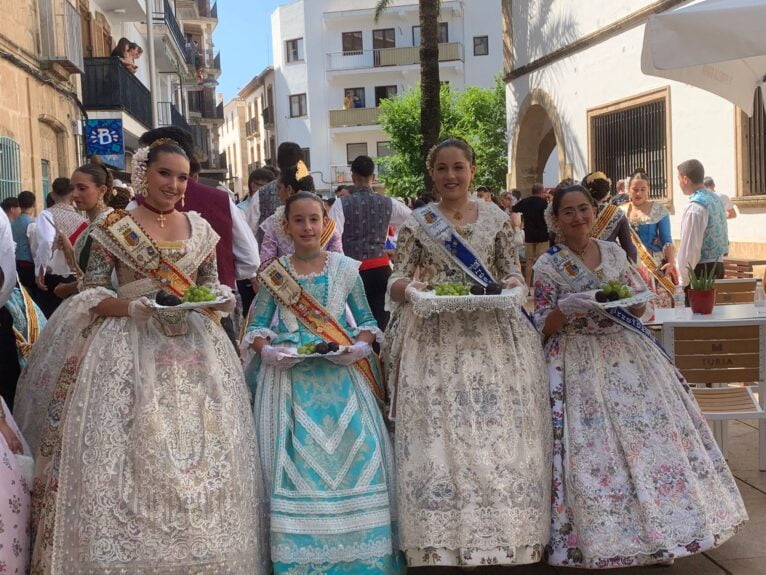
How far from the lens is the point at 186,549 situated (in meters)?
3.72

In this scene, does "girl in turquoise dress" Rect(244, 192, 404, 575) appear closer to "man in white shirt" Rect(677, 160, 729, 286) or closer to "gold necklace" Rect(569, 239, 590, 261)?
"gold necklace" Rect(569, 239, 590, 261)

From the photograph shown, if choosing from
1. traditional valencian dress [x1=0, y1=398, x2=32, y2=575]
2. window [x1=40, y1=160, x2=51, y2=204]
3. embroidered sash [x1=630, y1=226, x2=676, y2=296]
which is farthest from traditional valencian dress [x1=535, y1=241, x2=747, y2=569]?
window [x1=40, y1=160, x2=51, y2=204]

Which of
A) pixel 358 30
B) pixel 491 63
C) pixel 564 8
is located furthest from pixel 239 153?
pixel 564 8

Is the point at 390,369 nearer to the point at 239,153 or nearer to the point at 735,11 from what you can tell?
the point at 735,11

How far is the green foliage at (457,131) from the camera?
118ft

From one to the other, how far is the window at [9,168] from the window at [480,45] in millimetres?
34643

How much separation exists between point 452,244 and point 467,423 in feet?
2.90

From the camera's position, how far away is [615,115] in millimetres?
16578

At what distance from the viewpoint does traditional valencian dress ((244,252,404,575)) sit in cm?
397

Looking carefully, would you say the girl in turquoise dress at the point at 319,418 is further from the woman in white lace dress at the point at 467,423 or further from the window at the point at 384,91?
the window at the point at 384,91

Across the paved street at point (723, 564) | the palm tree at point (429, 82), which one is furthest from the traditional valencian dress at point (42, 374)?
the palm tree at point (429, 82)

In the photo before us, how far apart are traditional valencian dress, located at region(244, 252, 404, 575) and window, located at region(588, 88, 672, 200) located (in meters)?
11.1

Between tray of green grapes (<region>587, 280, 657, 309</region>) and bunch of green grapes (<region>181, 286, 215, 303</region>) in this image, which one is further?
tray of green grapes (<region>587, 280, 657, 309</region>)

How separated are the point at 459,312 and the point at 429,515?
92 cm
